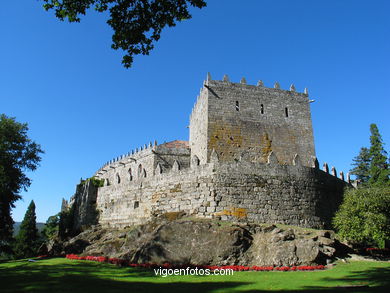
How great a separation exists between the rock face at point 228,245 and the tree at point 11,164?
51.1 feet

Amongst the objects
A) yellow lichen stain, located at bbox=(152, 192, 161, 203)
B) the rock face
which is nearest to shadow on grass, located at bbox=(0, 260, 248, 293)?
the rock face

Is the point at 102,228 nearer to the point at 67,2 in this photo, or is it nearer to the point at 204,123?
the point at 204,123

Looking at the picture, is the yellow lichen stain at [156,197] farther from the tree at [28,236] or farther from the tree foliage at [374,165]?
the tree at [28,236]

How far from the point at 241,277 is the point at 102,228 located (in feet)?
49.0

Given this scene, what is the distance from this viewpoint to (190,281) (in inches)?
452

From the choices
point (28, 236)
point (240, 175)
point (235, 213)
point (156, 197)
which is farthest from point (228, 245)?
point (28, 236)

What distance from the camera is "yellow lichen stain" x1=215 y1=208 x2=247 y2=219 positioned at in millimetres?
18047

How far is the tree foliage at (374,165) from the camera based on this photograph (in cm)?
3189

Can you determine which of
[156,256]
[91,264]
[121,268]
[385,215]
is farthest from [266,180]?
[91,264]

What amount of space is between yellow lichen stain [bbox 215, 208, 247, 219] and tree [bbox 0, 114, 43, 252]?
766 inches

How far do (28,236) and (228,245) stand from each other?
4679cm

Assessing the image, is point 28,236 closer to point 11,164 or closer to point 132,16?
point 11,164

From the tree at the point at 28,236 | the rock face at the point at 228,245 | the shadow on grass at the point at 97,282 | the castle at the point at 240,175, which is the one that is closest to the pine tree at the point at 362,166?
the castle at the point at 240,175

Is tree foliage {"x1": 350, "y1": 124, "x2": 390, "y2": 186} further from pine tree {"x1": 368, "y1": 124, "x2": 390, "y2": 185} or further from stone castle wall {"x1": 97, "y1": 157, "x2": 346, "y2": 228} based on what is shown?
stone castle wall {"x1": 97, "y1": 157, "x2": 346, "y2": 228}
